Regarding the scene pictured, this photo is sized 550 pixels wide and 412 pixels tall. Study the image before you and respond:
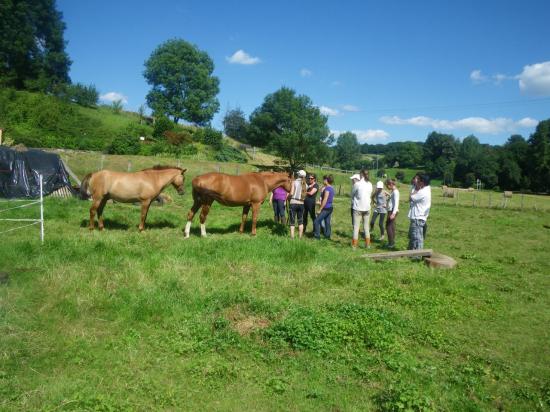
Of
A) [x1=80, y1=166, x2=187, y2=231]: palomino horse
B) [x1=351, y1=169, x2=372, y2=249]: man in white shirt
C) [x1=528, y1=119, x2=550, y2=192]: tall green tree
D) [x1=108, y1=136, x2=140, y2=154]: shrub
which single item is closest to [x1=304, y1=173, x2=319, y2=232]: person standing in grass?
[x1=351, y1=169, x2=372, y2=249]: man in white shirt

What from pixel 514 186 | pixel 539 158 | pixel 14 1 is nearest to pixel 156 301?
pixel 14 1

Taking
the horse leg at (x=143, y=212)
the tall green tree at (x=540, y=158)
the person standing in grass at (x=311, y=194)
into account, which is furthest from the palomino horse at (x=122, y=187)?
the tall green tree at (x=540, y=158)

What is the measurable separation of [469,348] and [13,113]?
3819 cm

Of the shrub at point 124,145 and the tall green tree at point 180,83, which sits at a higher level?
the tall green tree at point 180,83

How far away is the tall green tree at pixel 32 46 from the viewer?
41906 mm

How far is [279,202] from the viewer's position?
12367 millimetres

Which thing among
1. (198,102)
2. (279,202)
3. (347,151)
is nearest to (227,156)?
(198,102)

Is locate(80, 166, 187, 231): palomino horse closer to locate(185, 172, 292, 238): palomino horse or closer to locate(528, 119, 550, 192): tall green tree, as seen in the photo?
locate(185, 172, 292, 238): palomino horse

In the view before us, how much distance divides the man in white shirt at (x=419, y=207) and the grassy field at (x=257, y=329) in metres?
1.06

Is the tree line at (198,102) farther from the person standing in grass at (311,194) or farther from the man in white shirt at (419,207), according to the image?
the man in white shirt at (419,207)

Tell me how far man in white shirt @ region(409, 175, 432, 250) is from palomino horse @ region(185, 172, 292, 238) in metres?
3.76

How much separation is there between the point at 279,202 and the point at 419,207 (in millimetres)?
4482

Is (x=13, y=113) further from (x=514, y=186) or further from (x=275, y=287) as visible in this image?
(x=514, y=186)

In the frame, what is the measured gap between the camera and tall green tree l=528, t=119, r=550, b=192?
60503mm
